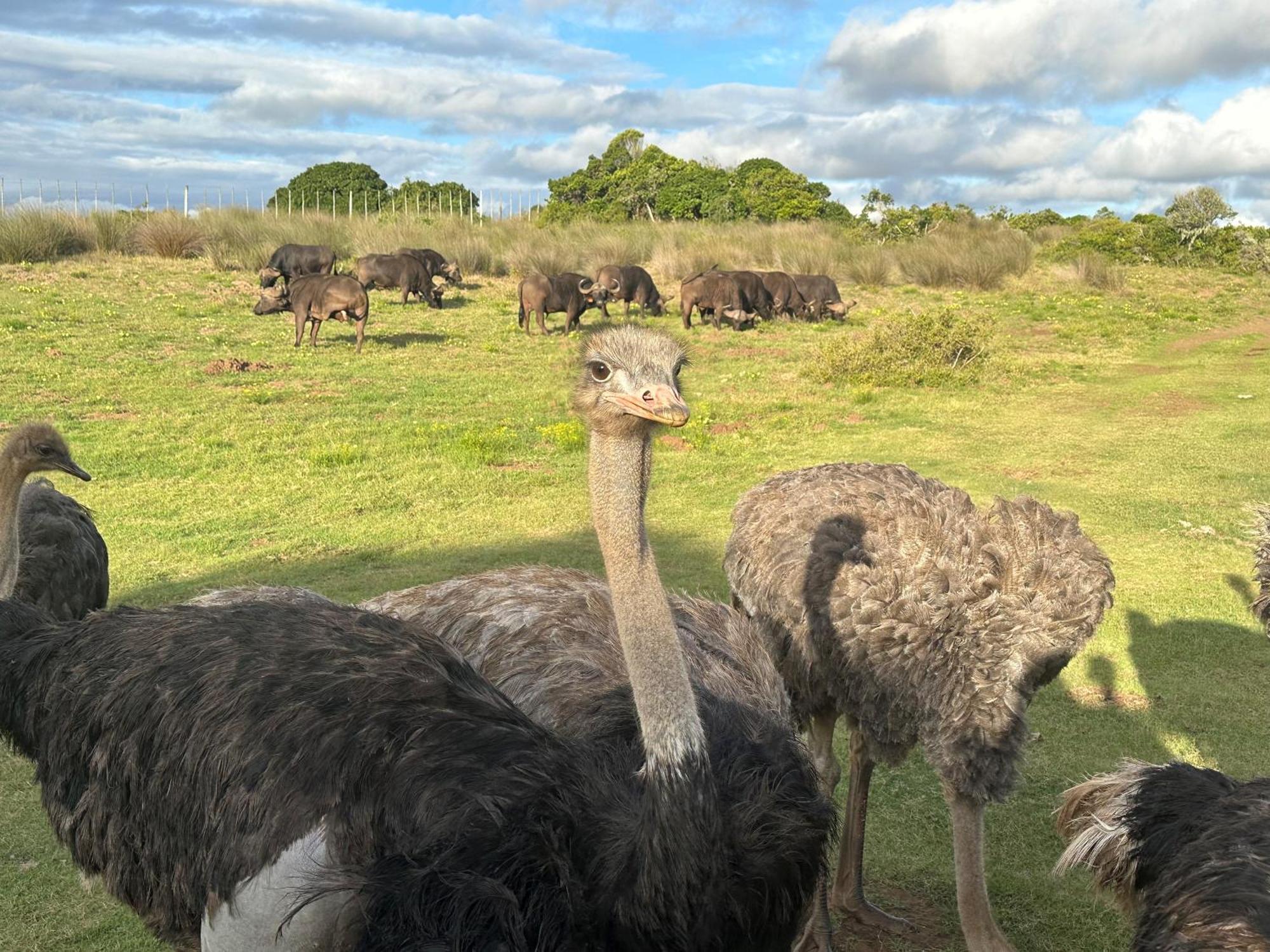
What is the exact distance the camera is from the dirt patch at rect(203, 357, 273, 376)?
15383mm

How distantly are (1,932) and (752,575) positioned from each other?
9.93ft

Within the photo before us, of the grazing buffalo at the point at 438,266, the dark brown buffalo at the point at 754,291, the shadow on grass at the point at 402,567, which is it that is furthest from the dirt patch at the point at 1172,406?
the grazing buffalo at the point at 438,266

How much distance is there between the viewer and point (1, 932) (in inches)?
167

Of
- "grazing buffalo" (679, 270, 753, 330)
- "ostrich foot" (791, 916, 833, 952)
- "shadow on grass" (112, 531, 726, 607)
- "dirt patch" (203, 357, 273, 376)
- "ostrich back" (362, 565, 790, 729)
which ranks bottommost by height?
"ostrich foot" (791, 916, 833, 952)

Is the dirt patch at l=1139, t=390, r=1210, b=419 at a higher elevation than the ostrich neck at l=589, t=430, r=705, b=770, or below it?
below

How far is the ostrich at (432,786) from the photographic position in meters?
2.63

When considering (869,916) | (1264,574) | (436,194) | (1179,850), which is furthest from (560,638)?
(436,194)

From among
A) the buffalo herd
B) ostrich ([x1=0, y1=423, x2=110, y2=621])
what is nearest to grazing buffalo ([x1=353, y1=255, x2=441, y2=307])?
the buffalo herd

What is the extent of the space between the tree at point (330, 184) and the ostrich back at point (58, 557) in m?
54.9

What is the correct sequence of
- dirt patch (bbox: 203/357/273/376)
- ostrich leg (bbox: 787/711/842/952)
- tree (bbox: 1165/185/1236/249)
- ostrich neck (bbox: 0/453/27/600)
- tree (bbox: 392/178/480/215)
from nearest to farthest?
1. ostrich leg (bbox: 787/711/842/952)
2. ostrich neck (bbox: 0/453/27/600)
3. dirt patch (bbox: 203/357/273/376)
4. tree (bbox: 1165/185/1236/249)
5. tree (bbox: 392/178/480/215)

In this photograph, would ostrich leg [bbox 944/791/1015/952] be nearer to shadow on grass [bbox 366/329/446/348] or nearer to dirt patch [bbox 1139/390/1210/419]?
dirt patch [bbox 1139/390/1210/419]

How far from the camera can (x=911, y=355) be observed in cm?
1728

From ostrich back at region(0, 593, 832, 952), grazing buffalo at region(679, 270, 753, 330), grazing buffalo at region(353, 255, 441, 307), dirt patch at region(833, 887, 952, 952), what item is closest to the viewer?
ostrich back at region(0, 593, 832, 952)

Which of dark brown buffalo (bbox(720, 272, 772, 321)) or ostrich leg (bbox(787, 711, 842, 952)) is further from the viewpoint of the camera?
dark brown buffalo (bbox(720, 272, 772, 321))
